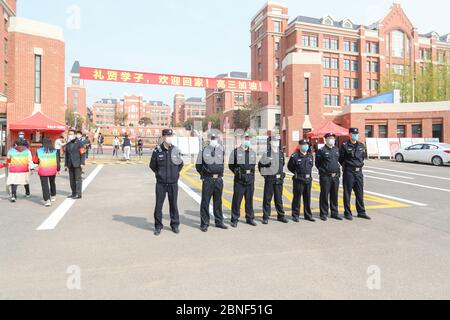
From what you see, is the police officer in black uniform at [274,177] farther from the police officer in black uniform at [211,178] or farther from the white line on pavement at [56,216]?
the white line on pavement at [56,216]

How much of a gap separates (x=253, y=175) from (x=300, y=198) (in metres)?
1.22

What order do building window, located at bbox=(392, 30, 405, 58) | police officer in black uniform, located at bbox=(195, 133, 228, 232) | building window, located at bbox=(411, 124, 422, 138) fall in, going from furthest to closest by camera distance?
building window, located at bbox=(392, 30, 405, 58)
building window, located at bbox=(411, 124, 422, 138)
police officer in black uniform, located at bbox=(195, 133, 228, 232)

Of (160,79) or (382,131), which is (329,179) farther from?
(382,131)

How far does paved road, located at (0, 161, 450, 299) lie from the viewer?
3.44 meters

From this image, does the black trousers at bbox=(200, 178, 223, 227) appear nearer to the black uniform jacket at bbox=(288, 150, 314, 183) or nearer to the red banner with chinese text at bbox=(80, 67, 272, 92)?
the black uniform jacket at bbox=(288, 150, 314, 183)

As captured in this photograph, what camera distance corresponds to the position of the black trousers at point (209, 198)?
600 cm

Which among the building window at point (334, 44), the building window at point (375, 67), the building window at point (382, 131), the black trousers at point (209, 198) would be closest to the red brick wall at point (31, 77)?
the black trousers at point (209, 198)

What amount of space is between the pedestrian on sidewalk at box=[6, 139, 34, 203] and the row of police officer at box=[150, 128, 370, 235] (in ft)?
16.1

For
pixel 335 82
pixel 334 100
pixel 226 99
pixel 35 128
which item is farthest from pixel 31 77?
pixel 226 99

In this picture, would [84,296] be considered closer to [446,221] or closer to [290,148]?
[446,221]

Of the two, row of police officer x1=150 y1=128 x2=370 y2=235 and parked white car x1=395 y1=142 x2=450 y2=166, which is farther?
parked white car x1=395 y1=142 x2=450 y2=166

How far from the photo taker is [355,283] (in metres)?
3.61

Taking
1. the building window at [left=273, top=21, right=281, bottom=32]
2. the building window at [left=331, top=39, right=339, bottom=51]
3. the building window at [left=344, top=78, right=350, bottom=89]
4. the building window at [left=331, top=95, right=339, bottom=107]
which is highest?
the building window at [left=273, top=21, right=281, bottom=32]

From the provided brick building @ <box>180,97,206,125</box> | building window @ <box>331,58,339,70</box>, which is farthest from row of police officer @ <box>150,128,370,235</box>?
brick building @ <box>180,97,206,125</box>
